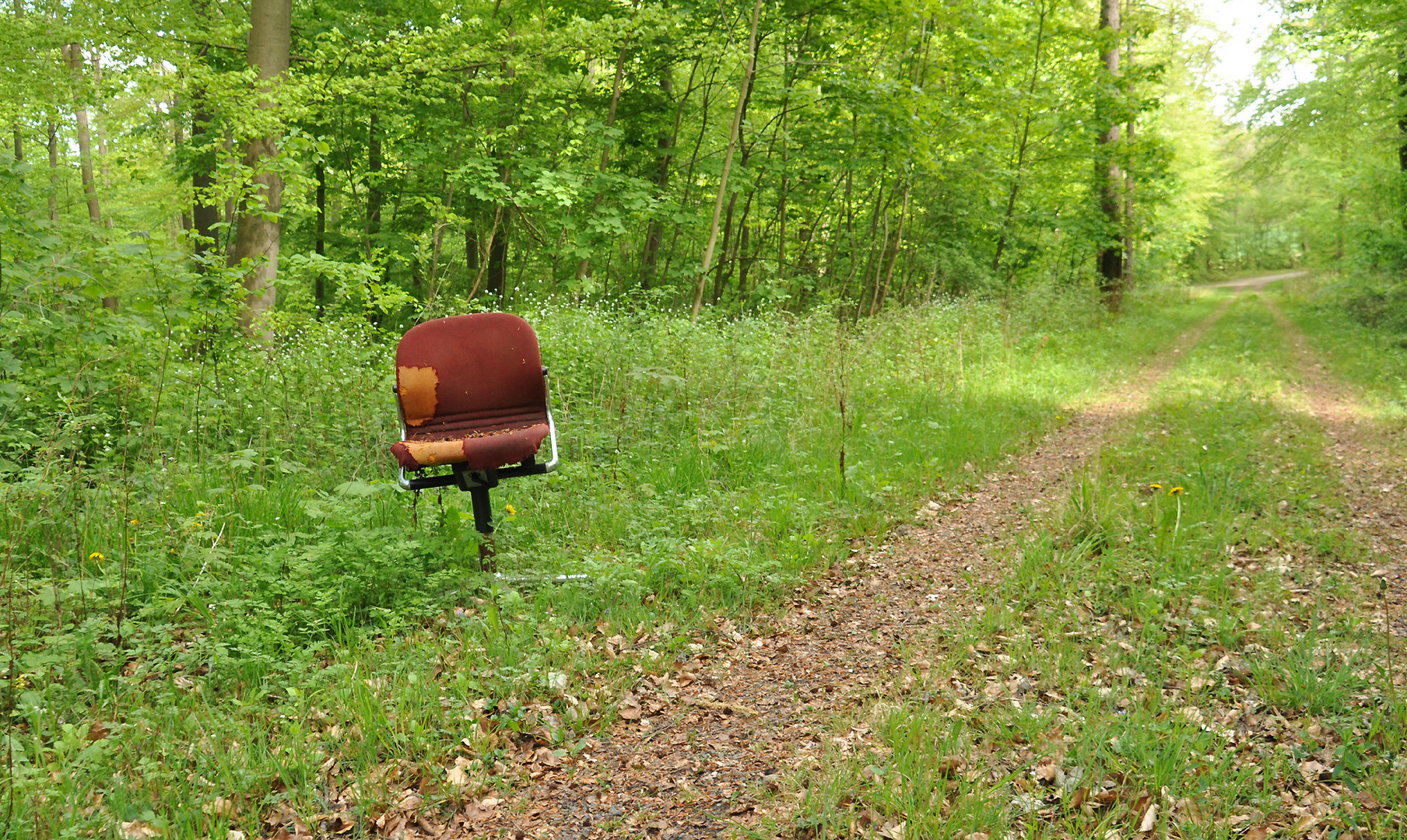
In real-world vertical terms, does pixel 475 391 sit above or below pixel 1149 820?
above

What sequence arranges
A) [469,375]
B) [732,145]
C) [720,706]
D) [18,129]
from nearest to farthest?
[720,706] → [469,375] → [732,145] → [18,129]

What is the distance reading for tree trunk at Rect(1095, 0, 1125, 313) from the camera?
17.0 meters

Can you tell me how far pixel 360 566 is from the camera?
4.20 meters

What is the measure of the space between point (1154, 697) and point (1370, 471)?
5.06 m

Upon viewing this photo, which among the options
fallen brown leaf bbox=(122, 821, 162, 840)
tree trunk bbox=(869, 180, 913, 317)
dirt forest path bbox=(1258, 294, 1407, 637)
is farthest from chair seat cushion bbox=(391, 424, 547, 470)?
tree trunk bbox=(869, 180, 913, 317)

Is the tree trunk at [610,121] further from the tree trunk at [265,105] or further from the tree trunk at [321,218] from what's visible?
the tree trunk at [321,218]

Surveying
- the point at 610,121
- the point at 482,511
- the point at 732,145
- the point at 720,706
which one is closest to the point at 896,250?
the point at 732,145

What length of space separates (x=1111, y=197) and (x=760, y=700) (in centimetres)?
1905

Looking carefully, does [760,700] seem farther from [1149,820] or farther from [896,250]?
[896,250]

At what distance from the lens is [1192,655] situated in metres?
3.39

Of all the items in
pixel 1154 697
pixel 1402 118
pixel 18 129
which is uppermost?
pixel 1402 118

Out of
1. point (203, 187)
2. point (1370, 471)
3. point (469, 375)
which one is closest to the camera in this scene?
point (469, 375)

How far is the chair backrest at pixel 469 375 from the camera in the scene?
177 inches

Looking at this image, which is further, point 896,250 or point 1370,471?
point 896,250
